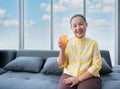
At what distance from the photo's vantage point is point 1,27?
4.19 m

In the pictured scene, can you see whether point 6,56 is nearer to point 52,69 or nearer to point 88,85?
point 52,69

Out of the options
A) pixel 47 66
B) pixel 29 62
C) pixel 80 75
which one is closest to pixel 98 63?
pixel 80 75

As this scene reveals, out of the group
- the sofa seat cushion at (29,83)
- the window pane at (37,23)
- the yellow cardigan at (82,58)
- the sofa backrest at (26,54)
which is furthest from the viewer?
the window pane at (37,23)

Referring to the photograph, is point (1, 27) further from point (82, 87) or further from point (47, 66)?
point (82, 87)

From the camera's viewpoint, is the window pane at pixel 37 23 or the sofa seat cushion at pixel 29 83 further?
the window pane at pixel 37 23

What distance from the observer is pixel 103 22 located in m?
4.03

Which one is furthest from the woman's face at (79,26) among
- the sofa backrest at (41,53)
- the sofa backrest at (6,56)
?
the sofa backrest at (6,56)

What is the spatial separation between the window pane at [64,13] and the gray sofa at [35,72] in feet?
4.26

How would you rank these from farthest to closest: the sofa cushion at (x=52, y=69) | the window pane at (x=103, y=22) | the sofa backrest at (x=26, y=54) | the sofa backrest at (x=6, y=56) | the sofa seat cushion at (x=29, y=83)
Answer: the window pane at (x=103, y=22) → the sofa backrest at (x=6, y=56) → the sofa backrest at (x=26, y=54) → the sofa cushion at (x=52, y=69) → the sofa seat cushion at (x=29, y=83)

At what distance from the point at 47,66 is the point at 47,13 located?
1966 millimetres

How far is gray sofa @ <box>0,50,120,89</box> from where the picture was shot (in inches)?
78.9

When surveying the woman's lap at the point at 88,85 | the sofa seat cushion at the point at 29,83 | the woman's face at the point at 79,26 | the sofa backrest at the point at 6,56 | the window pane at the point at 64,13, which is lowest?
the sofa seat cushion at the point at 29,83

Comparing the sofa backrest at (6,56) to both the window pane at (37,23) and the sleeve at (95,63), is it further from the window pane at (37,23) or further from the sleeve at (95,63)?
the sleeve at (95,63)

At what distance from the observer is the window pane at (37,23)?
4164 mm
